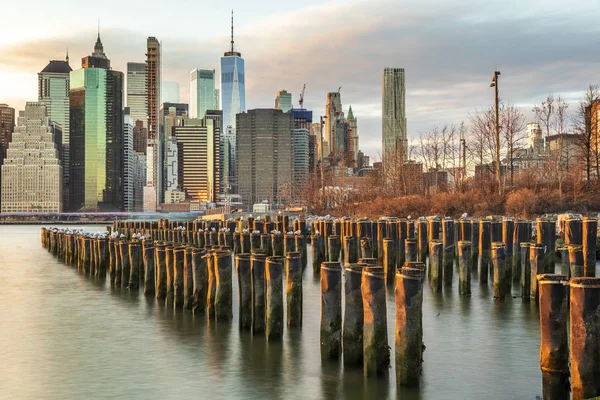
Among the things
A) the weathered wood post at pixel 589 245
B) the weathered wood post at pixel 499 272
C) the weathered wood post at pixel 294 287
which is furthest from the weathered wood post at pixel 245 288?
the weathered wood post at pixel 589 245

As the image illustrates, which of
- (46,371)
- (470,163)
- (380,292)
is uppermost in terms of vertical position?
(470,163)

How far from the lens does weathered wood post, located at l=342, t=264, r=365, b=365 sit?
1573 centimetres

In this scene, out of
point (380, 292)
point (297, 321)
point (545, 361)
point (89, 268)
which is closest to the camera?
point (545, 361)

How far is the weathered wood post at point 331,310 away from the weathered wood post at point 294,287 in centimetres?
244

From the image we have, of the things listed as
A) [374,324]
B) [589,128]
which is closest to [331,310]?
[374,324]

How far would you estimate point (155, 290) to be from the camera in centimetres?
2844

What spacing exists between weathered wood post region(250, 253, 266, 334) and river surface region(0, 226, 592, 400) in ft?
1.35

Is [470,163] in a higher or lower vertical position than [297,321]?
Answer: higher

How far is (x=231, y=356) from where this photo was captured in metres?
18.7

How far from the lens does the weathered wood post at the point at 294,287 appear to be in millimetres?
19522

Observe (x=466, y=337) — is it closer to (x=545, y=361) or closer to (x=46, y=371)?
(x=545, y=361)

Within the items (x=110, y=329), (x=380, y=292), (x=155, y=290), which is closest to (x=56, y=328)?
(x=110, y=329)

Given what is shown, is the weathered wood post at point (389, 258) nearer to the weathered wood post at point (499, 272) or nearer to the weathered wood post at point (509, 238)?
the weathered wood post at point (509, 238)

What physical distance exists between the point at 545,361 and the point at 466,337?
6.88 m
